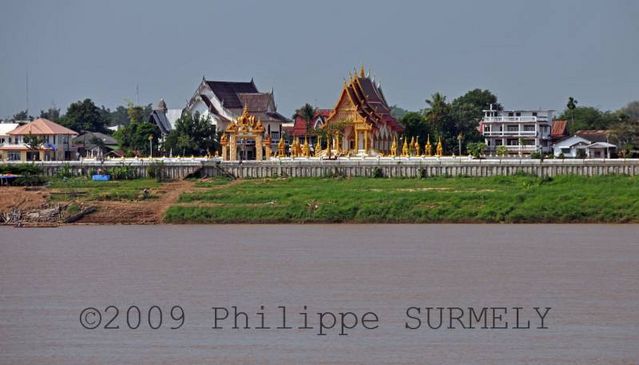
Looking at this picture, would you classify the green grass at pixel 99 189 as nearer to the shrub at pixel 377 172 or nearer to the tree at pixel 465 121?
the shrub at pixel 377 172

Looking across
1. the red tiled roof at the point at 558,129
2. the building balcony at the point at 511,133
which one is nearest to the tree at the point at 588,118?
the red tiled roof at the point at 558,129

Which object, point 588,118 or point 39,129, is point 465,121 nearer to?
point 588,118

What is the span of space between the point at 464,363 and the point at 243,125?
45.0m

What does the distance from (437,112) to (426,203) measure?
38386mm

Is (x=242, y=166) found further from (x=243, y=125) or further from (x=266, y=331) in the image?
(x=266, y=331)

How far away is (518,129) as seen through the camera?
8706 centimetres

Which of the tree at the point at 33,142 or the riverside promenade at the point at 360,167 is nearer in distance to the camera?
the riverside promenade at the point at 360,167

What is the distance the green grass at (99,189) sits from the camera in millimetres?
55031

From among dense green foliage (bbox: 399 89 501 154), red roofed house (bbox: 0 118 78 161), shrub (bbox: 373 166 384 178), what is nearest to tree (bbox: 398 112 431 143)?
dense green foliage (bbox: 399 89 501 154)

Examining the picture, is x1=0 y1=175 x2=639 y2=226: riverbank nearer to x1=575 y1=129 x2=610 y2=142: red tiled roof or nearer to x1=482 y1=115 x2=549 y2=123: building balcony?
x1=575 y1=129 x2=610 y2=142: red tiled roof

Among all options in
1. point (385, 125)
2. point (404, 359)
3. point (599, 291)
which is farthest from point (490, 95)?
point (404, 359)

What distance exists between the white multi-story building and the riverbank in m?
29.5

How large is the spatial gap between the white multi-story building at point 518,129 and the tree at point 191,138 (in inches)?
723

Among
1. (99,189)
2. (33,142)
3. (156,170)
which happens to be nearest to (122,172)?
(156,170)
